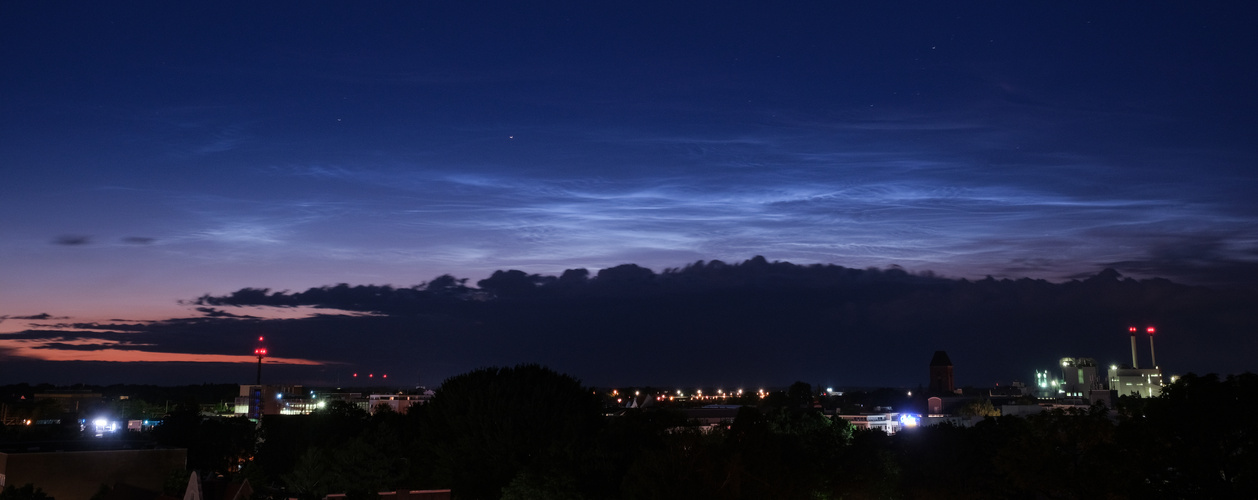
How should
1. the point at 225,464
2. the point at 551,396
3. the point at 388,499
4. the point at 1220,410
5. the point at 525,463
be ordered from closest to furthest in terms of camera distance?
1. the point at 1220,410
2. the point at 388,499
3. the point at 525,463
4. the point at 551,396
5. the point at 225,464

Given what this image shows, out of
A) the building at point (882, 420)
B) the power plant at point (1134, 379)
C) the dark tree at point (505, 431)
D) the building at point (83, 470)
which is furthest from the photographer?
the power plant at point (1134, 379)

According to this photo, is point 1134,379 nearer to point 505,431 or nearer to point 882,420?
point 882,420

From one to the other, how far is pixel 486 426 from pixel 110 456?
1273 inches

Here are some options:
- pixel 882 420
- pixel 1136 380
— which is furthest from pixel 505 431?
pixel 1136 380

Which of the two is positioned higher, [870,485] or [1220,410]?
[1220,410]

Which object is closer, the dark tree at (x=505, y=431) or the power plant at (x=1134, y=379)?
the dark tree at (x=505, y=431)

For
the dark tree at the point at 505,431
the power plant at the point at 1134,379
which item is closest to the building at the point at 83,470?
the dark tree at the point at 505,431

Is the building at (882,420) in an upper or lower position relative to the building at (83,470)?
lower

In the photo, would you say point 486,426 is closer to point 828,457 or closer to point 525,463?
point 525,463

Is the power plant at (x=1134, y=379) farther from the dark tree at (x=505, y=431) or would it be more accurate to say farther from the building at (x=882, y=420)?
the dark tree at (x=505, y=431)

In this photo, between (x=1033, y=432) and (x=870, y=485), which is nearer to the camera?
(x=1033, y=432)

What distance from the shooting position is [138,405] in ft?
593

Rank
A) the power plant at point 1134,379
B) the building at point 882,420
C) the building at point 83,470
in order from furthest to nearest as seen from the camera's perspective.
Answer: the power plant at point 1134,379
the building at point 882,420
the building at point 83,470

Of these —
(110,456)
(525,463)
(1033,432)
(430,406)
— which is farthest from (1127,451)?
(110,456)
